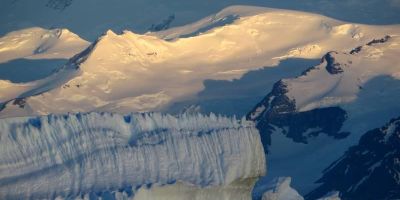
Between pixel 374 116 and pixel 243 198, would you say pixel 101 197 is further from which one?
pixel 374 116

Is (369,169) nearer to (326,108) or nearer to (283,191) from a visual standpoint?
(326,108)

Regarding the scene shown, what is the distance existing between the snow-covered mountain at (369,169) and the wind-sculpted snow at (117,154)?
110 meters

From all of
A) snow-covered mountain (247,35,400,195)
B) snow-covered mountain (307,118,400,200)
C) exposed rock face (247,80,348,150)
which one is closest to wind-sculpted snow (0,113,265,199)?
snow-covered mountain (307,118,400,200)

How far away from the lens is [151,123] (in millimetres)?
24641

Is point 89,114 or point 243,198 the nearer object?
point 89,114

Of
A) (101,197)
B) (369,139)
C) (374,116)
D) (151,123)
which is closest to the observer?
(101,197)

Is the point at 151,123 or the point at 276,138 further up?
the point at 151,123

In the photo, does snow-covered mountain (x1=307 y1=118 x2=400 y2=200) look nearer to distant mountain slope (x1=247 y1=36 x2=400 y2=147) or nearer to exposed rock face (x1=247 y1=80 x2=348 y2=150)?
exposed rock face (x1=247 y1=80 x2=348 y2=150)

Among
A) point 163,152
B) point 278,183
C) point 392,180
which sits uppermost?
point 163,152

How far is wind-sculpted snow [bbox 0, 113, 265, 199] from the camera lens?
22891 millimetres

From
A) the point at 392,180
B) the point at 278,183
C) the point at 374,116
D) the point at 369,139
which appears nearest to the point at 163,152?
the point at 278,183

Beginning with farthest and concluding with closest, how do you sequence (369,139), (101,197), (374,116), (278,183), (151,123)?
(374,116), (369,139), (278,183), (151,123), (101,197)

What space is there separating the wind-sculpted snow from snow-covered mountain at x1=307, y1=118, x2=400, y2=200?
110407 mm

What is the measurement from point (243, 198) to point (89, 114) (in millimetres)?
4240
